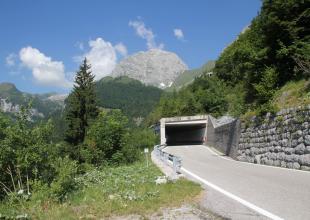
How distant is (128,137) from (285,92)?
13.7 metres

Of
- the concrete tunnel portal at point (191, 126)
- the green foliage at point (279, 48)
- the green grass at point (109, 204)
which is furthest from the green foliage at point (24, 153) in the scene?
the concrete tunnel portal at point (191, 126)

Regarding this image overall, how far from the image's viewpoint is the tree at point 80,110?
4542 centimetres

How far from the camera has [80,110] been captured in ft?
155

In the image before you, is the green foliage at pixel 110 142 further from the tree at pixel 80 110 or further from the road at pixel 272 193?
the road at pixel 272 193

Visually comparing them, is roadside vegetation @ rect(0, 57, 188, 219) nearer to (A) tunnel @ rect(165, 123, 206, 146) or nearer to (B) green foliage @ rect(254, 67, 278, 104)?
(B) green foliage @ rect(254, 67, 278, 104)

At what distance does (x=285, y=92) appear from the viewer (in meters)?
22.5

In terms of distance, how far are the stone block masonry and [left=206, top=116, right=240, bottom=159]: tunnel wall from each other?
8.85 ft

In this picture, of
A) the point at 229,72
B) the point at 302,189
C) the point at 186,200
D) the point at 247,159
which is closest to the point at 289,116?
the point at 247,159

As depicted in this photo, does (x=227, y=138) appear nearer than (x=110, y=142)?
No

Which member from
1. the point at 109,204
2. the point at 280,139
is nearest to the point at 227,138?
the point at 280,139

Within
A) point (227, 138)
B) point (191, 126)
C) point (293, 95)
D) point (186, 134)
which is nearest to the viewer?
point (293, 95)

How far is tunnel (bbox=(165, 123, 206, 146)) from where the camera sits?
64000mm

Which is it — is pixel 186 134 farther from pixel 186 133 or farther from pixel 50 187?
pixel 50 187

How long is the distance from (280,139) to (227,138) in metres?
15.4
